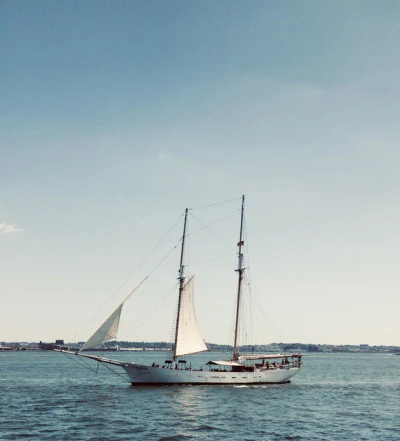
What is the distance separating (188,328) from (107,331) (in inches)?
507

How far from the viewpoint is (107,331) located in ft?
188

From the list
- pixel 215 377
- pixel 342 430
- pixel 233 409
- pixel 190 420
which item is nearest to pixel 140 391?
pixel 215 377

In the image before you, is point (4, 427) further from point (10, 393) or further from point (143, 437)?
point (10, 393)

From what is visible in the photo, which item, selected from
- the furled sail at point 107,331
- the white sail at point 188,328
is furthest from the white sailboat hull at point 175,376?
the furled sail at point 107,331

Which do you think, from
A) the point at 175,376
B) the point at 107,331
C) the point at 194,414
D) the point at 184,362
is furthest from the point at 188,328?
the point at 194,414

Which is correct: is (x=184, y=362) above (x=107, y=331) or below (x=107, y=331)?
below

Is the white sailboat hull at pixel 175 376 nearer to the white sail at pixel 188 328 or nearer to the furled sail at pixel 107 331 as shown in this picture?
the white sail at pixel 188 328

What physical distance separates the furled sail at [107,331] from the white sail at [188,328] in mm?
10677

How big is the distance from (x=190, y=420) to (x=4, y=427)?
14379mm

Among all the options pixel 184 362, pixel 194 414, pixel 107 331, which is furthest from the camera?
pixel 184 362

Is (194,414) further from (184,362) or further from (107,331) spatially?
(184,362)

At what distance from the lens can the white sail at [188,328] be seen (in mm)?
65456

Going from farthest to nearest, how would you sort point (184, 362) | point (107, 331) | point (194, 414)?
point (184, 362), point (107, 331), point (194, 414)

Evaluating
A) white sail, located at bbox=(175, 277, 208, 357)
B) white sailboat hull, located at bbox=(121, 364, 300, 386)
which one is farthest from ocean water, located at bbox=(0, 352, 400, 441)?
white sail, located at bbox=(175, 277, 208, 357)
